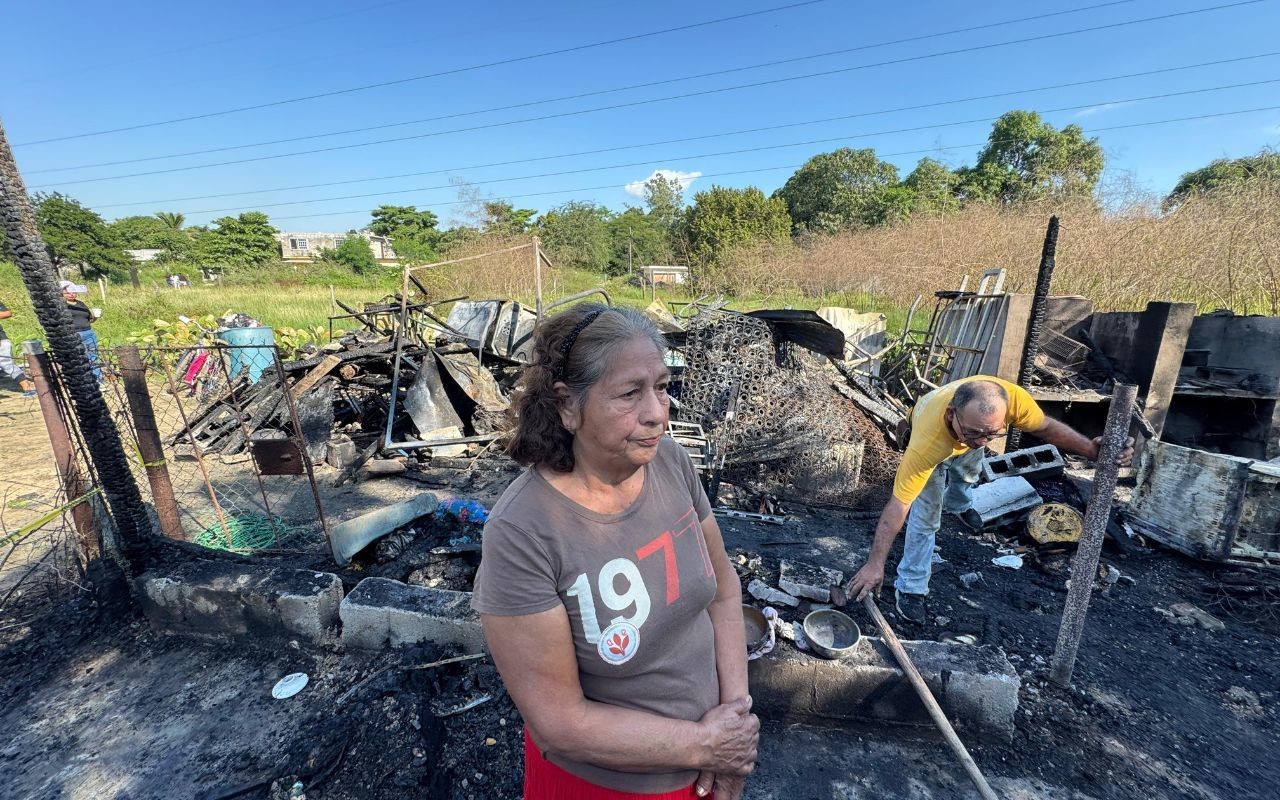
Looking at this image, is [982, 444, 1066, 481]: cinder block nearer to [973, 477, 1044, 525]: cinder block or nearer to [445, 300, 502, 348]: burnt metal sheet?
[973, 477, 1044, 525]: cinder block

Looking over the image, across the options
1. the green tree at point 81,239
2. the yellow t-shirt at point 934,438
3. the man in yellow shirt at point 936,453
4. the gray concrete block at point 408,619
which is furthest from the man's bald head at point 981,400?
the green tree at point 81,239

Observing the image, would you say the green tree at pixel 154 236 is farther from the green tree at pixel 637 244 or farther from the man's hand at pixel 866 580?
the man's hand at pixel 866 580

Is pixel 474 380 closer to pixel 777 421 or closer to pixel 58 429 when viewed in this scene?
pixel 777 421

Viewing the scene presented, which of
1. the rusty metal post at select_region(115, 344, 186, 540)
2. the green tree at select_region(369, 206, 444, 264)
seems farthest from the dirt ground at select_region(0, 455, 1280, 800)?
the green tree at select_region(369, 206, 444, 264)

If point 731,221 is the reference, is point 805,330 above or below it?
below

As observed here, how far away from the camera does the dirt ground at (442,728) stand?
2.27 metres

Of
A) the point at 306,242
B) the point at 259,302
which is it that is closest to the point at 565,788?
the point at 259,302

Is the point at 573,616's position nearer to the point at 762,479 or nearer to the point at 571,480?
the point at 571,480

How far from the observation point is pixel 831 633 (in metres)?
2.76

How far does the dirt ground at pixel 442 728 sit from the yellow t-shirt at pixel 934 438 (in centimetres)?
104

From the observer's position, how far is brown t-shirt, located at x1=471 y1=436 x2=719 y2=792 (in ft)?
3.65

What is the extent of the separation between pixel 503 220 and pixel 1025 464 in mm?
29356

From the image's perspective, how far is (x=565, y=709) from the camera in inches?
45.2

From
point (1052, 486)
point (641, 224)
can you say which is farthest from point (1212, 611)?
point (641, 224)
